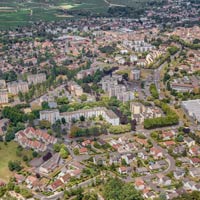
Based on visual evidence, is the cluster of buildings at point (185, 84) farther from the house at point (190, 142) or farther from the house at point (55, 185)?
the house at point (55, 185)

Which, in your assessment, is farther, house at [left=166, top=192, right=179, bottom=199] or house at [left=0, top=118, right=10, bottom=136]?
house at [left=0, top=118, right=10, bottom=136]

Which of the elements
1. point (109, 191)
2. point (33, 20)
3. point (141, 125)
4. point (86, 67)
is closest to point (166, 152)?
point (141, 125)

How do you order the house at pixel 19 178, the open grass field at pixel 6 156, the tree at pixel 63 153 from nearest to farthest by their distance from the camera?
1. the house at pixel 19 178
2. the open grass field at pixel 6 156
3. the tree at pixel 63 153

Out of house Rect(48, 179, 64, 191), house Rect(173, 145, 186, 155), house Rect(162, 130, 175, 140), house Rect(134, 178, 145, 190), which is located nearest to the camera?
house Rect(134, 178, 145, 190)

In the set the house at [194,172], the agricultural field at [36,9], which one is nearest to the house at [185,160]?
the house at [194,172]

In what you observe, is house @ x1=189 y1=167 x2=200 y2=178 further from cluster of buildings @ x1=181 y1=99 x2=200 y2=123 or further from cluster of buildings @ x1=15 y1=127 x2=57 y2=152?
cluster of buildings @ x1=15 y1=127 x2=57 y2=152

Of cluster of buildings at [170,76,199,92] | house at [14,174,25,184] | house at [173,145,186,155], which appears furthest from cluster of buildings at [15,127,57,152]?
cluster of buildings at [170,76,199,92]

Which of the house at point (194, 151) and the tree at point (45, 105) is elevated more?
the tree at point (45, 105)
